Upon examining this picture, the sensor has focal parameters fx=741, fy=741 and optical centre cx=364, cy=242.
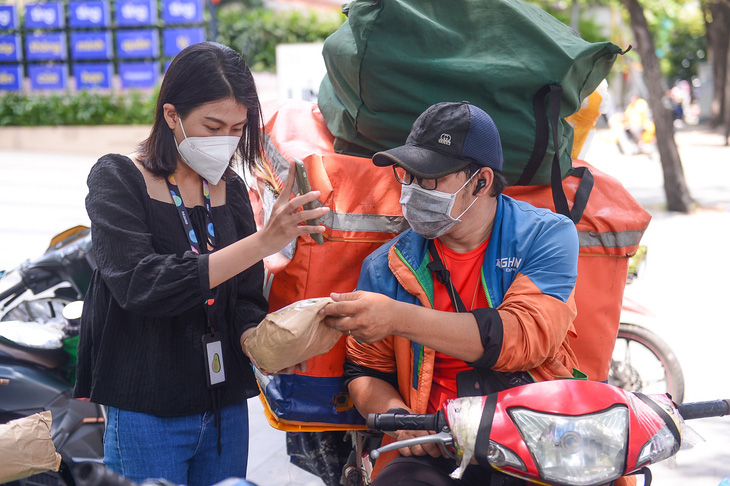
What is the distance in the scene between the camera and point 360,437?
8.41 ft

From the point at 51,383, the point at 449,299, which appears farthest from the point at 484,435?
the point at 51,383

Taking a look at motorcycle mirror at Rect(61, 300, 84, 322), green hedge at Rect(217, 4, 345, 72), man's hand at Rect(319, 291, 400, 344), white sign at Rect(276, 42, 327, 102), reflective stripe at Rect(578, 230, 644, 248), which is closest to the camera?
man's hand at Rect(319, 291, 400, 344)

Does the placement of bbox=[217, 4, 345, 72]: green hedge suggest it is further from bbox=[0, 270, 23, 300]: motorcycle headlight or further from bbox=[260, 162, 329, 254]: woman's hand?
bbox=[260, 162, 329, 254]: woman's hand

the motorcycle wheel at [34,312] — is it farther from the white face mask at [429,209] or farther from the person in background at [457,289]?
the white face mask at [429,209]

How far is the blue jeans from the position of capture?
1973 millimetres

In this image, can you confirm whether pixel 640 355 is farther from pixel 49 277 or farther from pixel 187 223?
pixel 49 277

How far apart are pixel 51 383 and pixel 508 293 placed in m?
2.14

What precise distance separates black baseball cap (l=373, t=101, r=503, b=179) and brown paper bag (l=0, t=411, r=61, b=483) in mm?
1158

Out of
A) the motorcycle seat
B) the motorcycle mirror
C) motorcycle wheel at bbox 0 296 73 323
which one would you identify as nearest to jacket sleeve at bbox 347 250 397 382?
the motorcycle mirror

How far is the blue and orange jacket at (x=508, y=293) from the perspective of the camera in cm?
203

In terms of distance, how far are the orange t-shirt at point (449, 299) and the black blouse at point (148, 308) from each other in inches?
21.5

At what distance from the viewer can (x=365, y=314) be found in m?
1.93

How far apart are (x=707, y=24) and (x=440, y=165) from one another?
30700mm

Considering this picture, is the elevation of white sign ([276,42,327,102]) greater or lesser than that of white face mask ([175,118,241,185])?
greater
